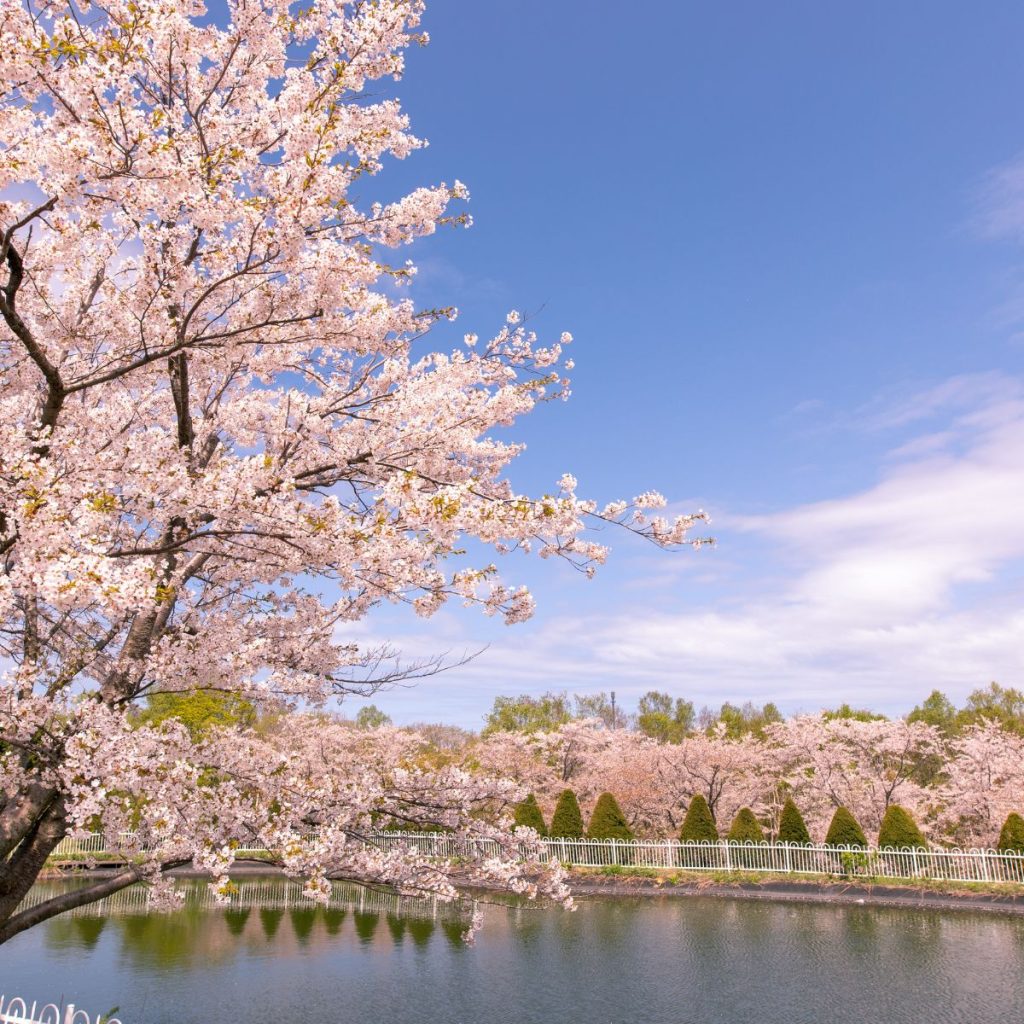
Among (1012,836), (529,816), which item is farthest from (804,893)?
(529,816)

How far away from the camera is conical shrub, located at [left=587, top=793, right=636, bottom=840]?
953 inches

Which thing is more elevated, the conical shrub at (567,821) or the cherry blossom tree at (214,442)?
the cherry blossom tree at (214,442)

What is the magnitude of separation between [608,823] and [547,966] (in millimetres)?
12216

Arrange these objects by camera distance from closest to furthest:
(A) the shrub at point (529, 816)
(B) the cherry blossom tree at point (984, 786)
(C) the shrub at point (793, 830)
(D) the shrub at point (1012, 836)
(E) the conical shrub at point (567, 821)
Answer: (D) the shrub at point (1012, 836) < (C) the shrub at point (793, 830) < (B) the cherry blossom tree at point (984, 786) < (E) the conical shrub at point (567, 821) < (A) the shrub at point (529, 816)

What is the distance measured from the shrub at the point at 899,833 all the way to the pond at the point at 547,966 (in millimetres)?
3863

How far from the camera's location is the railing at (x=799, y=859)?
19184mm

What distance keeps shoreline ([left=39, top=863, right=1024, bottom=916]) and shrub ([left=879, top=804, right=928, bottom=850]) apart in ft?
6.04

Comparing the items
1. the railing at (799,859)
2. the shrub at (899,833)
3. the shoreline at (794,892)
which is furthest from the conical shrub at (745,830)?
the shrub at (899,833)

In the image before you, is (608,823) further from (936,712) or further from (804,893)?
(936,712)

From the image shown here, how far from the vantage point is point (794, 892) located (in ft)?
63.4

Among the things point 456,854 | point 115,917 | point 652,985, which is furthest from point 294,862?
point 115,917

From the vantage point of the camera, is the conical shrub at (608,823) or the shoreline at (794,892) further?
the conical shrub at (608,823)

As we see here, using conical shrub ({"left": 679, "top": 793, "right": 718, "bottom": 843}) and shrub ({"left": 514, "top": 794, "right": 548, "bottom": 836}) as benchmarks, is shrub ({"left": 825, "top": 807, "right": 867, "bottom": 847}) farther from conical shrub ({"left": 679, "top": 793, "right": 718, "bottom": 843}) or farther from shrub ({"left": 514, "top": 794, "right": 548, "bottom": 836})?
shrub ({"left": 514, "top": 794, "right": 548, "bottom": 836})

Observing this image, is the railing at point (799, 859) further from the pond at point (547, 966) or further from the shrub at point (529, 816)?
the pond at point (547, 966)
